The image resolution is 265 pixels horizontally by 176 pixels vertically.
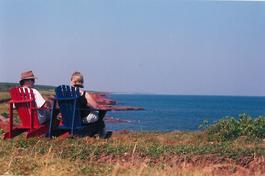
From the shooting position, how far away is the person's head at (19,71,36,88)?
31.6 feet

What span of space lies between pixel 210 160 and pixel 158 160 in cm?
65

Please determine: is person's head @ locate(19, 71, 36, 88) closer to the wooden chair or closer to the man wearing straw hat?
the man wearing straw hat

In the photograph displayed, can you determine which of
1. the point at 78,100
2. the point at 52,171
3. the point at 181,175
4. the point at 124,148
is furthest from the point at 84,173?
the point at 78,100

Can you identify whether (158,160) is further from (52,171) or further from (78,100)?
(78,100)

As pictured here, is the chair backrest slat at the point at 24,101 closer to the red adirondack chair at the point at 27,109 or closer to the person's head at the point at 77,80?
the red adirondack chair at the point at 27,109

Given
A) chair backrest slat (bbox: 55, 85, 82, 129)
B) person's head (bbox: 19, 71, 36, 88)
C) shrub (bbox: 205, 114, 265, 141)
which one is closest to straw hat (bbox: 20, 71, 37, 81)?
person's head (bbox: 19, 71, 36, 88)

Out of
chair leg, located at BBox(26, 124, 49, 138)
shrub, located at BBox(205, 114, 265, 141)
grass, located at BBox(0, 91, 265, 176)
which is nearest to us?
grass, located at BBox(0, 91, 265, 176)

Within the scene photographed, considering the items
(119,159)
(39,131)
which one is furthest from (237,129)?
(119,159)

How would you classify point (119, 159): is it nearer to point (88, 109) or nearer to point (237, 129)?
point (88, 109)

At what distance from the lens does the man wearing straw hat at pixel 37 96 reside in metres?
9.43

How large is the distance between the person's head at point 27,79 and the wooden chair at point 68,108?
66cm

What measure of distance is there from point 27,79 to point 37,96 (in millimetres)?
417

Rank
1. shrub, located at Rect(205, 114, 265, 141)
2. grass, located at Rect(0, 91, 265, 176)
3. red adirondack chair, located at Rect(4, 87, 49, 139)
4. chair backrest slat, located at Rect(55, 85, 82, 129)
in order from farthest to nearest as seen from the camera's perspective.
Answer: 1. shrub, located at Rect(205, 114, 265, 141)
2. red adirondack chair, located at Rect(4, 87, 49, 139)
3. chair backrest slat, located at Rect(55, 85, 82, 129)
4. grass, located at Rect(0, 91, 265, 176)

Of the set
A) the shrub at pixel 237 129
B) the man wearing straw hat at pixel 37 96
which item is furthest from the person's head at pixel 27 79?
the shrub at pixel 237 129
